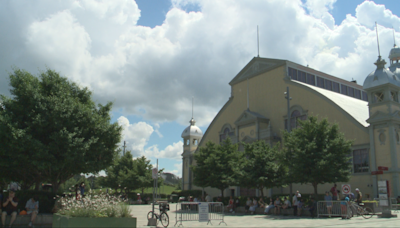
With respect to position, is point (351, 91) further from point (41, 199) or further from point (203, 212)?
point (41, 199)

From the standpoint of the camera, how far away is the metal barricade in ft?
60.5

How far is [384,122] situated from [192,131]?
3328 cm

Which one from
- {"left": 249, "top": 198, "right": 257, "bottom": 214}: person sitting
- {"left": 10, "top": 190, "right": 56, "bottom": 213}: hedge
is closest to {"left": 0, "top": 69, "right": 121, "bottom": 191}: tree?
{"left": 10, "top": 190, "right": 56, "bottom": 213}: hedge

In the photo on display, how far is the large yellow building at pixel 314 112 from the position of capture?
29.0 m

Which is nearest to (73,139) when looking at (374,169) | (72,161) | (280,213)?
(72,161)

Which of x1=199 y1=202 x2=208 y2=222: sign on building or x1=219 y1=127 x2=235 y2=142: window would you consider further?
x1=219 y1=127 x2=235 y2=142: window

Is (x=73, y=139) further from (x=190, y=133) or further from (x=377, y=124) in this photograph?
(x=190, y=133)

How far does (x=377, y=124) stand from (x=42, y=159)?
26011mm

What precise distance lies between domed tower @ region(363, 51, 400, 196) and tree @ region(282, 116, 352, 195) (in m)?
6.67

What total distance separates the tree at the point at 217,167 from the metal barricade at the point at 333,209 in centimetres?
1211

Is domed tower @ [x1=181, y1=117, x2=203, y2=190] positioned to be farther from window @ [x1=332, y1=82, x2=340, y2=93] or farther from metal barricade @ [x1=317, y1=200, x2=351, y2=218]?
metal barricade @ [x1=317, y1=200, x2=351, y2=218]

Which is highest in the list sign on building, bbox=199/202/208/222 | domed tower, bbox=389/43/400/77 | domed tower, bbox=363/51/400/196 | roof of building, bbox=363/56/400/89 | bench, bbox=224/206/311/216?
domed tower, bbox=389/43/400/77

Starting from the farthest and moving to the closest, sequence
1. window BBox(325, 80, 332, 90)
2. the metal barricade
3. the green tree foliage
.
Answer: the green tree foliage, window BBox(325, 80, 332, 90), the metal barricade

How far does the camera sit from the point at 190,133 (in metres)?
57.2
